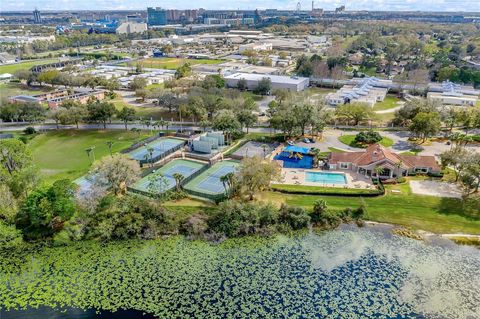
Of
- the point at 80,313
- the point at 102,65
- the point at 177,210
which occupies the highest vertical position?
the point at 102,65

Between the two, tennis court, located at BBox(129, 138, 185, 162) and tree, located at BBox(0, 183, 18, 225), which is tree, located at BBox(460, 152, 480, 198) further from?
tree, located at BBox(0, 183, 18, 225)

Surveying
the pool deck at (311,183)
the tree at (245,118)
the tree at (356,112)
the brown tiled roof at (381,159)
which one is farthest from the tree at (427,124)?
the tree at (245,118)

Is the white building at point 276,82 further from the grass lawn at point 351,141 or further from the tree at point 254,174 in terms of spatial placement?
the tree at point 254,174

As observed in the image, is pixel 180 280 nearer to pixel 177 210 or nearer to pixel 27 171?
pixel 177 210

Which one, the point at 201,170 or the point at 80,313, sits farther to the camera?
the point at 201,170

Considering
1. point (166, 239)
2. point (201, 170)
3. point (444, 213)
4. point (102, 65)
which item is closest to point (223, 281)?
point (166, 239)

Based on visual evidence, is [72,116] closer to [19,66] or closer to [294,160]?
[294,160]
